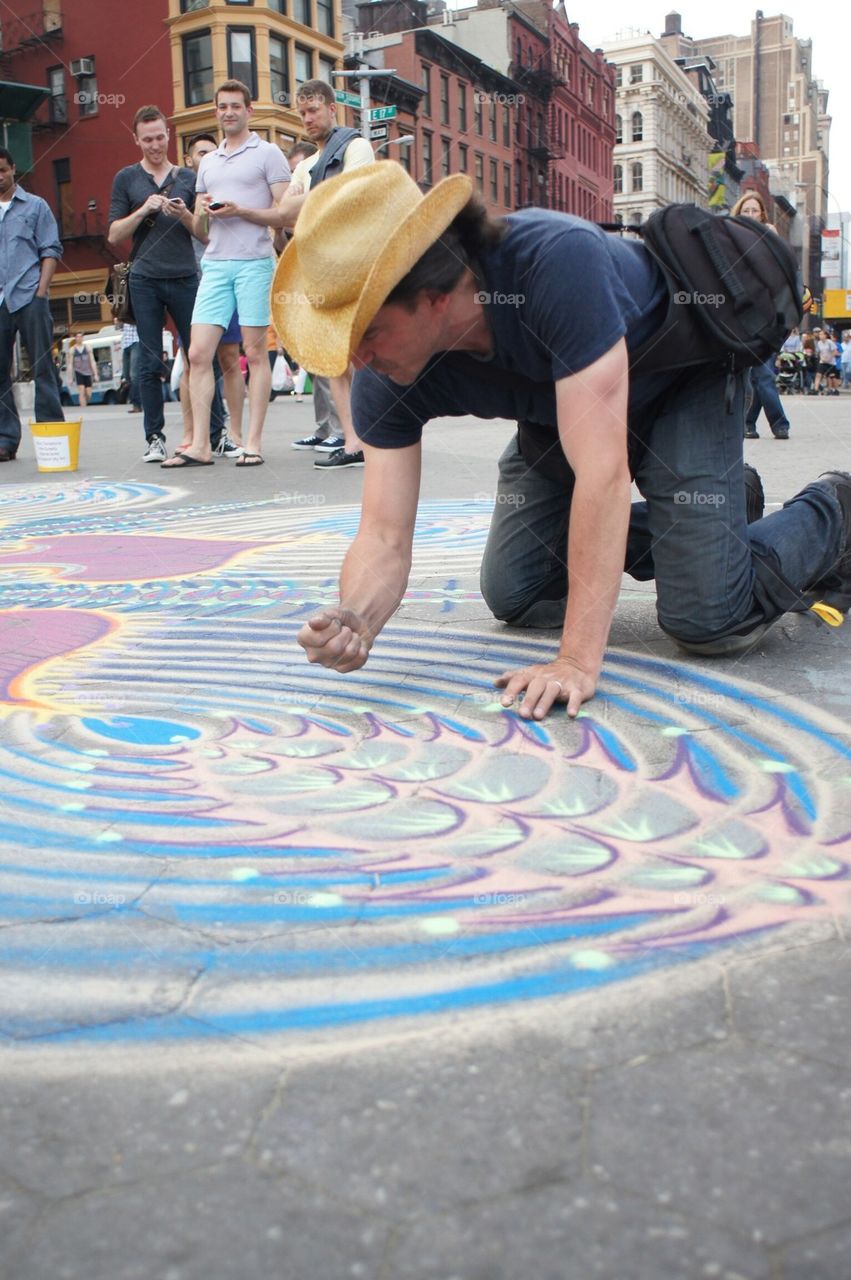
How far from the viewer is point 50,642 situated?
336 centimetres

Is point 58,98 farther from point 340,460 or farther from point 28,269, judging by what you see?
point 340,460

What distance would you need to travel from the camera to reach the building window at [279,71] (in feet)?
118

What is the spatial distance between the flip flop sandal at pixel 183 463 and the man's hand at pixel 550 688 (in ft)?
17.3

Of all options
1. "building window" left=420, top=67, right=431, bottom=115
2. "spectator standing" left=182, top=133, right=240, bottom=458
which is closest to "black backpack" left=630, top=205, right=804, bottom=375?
"spectator standing" left=182, top=133, right=240, bottom=458

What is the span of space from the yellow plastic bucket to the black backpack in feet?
18.4

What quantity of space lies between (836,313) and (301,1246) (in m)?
43.6

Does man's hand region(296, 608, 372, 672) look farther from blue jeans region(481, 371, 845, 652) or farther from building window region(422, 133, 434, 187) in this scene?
building window region(422, 133, 434, 187)

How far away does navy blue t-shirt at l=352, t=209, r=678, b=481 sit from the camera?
93.3 inches

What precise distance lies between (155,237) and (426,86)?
134ft

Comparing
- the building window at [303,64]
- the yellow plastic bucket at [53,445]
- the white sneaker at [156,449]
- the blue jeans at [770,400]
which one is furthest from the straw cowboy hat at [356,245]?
the building window at [303,64]

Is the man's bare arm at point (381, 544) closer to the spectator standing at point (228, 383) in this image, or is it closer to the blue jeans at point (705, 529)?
the blue jeans at point (705, 529)

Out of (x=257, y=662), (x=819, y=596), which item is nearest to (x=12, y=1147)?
(x=257, y=662)

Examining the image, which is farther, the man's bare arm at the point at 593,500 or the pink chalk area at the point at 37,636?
the pink chalk area at the point at 37,636

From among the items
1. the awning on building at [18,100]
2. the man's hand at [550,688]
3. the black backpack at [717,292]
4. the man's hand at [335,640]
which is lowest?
the man's hand at [550,688]
